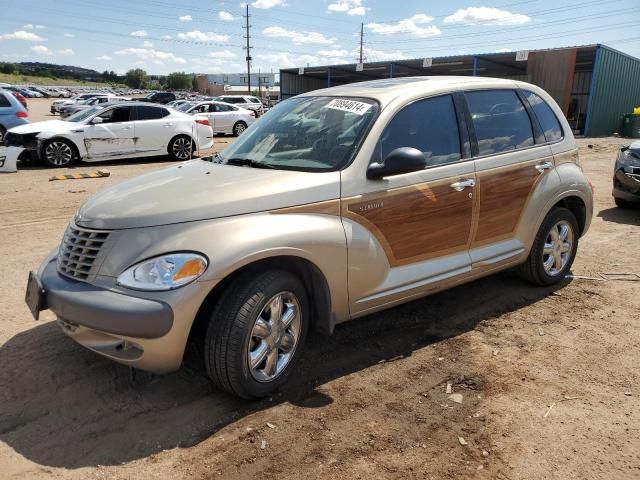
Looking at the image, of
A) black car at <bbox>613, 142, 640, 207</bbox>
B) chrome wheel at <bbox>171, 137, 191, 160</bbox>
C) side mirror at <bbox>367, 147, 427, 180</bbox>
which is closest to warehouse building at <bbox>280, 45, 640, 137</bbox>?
chrome wheel at <bbox>171, 137, 191, 160</bbox>

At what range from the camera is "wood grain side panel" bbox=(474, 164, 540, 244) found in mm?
4148

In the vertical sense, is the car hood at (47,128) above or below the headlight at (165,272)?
above

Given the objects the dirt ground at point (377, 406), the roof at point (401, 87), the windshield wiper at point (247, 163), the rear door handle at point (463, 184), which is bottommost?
the dirt ground at point (377, 406)

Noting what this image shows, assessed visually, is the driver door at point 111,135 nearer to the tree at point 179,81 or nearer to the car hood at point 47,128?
the car hood at point 47,128

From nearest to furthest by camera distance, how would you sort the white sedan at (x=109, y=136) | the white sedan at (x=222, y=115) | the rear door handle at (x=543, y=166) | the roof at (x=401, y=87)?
the roof at (x=401, y=87) → the rear door handle at (x=543, y=166) → the white sedan at (x=109, y=136) → the white sedan at (x=222, y=115)

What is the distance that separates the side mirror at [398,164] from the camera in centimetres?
335

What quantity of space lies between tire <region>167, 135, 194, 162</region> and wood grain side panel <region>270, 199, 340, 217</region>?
11.3m

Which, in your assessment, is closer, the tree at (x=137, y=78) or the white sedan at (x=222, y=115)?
the white sedan at (x=222, y=115)

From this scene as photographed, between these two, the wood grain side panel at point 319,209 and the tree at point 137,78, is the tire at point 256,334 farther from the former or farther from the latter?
the tree at point 137,78

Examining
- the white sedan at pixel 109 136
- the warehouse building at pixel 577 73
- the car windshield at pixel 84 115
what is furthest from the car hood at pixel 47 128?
the warehouse building at pixel 577 73

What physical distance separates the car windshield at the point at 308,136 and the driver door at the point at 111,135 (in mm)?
9838

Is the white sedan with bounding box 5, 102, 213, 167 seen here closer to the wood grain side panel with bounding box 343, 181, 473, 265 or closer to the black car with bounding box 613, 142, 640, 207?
the black car with bounding box 613, 142, 640, 207

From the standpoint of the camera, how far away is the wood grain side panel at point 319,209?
3162mm

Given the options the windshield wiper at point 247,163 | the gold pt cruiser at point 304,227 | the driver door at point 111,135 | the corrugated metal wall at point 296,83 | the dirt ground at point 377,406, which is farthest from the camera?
the corrugated metal wall at point 296,83
